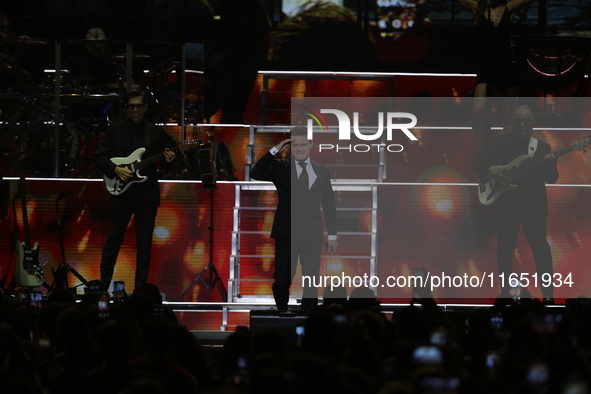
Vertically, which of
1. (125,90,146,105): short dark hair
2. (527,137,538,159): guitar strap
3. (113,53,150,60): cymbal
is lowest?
(527,137,538,159): guitar strap

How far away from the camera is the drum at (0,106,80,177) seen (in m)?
7.77

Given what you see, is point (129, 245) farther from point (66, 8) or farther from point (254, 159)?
point (66, 8)

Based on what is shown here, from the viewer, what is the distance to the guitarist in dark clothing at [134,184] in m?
6.85

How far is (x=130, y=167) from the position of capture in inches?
274

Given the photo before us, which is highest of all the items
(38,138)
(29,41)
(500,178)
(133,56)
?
(29,41)

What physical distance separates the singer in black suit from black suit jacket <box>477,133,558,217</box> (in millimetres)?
1503

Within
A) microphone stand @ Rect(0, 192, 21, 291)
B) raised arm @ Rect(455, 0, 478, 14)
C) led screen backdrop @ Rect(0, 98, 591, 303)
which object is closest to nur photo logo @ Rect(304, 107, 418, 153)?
led screen backdrop @ Rect(0, 98, 591, 303)

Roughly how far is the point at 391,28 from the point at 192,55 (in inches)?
97.6

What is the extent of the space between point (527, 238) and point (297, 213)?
5.92 feet

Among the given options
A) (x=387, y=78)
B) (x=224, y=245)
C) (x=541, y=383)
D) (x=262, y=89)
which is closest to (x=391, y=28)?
(x=387, y=78)

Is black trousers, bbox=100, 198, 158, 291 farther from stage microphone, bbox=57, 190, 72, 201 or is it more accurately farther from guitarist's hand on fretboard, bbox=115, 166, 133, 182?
stage microphone, bbox=57, 190, 72, 201

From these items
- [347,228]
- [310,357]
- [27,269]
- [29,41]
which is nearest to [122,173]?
[27,269]

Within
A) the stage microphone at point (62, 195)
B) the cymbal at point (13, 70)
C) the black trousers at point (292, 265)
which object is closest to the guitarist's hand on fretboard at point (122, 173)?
the black trousers at point (292, 265)

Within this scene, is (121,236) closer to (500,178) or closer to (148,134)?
(148,134)
